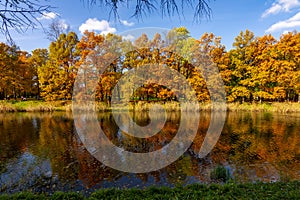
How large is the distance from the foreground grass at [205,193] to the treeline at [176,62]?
2043 cm

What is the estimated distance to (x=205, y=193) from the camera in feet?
13.8

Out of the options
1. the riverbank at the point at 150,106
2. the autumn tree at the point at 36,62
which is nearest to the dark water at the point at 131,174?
the riverbank at the point at 150,106

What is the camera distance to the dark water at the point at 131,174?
5.75 m

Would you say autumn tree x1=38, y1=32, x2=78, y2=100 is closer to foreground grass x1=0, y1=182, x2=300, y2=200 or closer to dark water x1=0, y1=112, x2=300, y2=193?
dark water x1=0, y1=112, x2=300, y2=193

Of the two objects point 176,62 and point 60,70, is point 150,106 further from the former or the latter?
point 60,70

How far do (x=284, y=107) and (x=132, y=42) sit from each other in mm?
20264

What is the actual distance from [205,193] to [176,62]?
2327 cm

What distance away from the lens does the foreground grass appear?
13.0ft

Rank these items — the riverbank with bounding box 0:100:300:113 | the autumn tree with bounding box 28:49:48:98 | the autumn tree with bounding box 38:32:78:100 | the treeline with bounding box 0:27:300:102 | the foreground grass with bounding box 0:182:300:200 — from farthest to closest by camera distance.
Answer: the autumn tree with bounding box 28:49:48:98
the autumn tree with bounding box 38:32:78:100
the treeline with bounding box 0:27:300:102
the riverbank with bounding box 0:100:300:113
the foreground grass with bounding box 0:182:300:200

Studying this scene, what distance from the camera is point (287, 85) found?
82.2 ft

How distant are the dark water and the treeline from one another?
45.8 ft

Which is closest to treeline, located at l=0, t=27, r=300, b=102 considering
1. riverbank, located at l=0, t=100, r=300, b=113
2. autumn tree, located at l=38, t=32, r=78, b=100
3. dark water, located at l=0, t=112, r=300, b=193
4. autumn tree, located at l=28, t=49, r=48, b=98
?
autumn tree, located at l=38, t=32, r=78, b=100

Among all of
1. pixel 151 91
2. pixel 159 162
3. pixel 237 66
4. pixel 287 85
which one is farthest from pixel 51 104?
pixel 287 85

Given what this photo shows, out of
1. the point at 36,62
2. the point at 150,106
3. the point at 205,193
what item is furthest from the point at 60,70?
the point at 205,193
